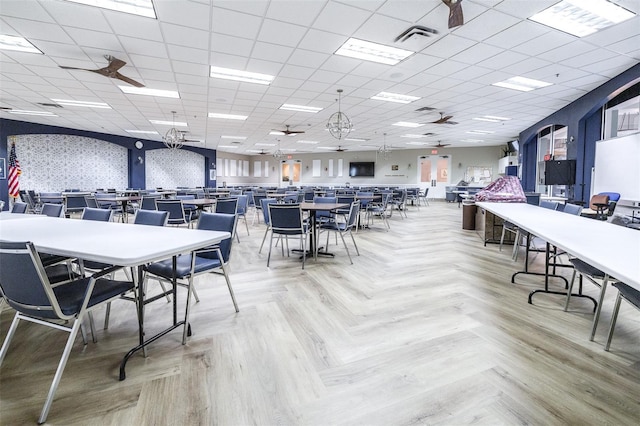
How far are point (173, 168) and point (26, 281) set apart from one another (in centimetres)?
1601

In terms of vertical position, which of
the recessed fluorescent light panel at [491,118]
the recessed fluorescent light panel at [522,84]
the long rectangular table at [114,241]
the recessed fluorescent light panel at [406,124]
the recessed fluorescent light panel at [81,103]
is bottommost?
the long rectangular table at [114,241]

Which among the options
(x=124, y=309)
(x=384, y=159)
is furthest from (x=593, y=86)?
(x=384, y=159)

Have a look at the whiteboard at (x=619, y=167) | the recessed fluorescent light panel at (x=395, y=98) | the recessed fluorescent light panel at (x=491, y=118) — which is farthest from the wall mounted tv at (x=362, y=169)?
the whiteboard at (x=619, y=167)

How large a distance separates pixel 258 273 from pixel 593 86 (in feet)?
25.6

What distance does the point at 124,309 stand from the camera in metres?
2.67

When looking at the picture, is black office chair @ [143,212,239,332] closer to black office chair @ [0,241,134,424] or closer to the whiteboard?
black office chair @ [0,241,134,424]

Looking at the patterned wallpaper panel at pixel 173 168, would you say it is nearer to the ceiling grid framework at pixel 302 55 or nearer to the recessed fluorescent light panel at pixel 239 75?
the ceiling grid framework at pixel 302 55

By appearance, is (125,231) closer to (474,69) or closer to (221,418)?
(221,418)

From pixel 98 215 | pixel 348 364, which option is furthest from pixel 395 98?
pixel 348 364

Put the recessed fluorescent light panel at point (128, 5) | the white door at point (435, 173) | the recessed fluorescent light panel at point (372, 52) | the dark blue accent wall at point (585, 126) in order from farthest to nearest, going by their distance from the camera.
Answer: the white door at point (435, 173) < the dark blue accent wall at point (585, 126) < the recessed fluorescent light panel at point (372, 52) < the recessed fluorescent light panel at point (128, 5)

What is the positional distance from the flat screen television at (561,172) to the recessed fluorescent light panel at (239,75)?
7184mm

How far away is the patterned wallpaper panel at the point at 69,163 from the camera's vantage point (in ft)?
33.9

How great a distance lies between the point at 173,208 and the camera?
5125 mm

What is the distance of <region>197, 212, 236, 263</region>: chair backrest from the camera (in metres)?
2.54
